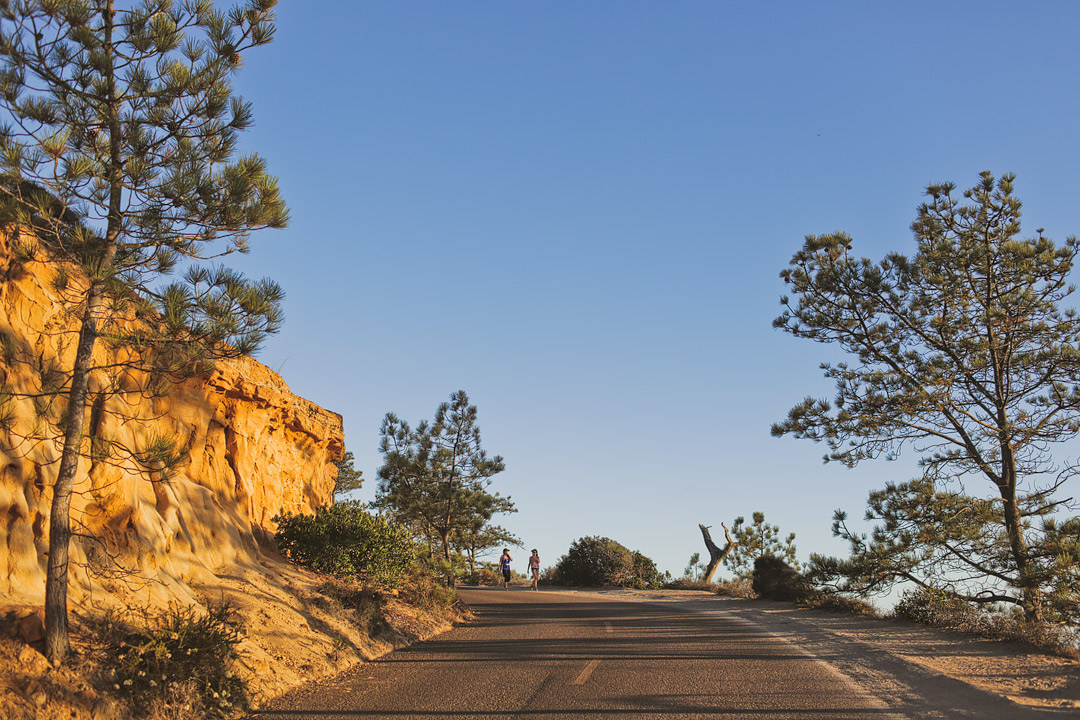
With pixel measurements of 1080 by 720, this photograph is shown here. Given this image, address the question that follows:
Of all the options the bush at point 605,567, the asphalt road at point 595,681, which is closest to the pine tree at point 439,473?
the bush at point 605,567

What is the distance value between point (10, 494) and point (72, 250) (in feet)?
8.69

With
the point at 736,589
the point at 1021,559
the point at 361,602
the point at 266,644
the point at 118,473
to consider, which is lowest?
the point at 736,589

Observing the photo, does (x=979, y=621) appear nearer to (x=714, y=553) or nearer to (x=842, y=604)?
(x=842, y=604)

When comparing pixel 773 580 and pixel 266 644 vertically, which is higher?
pixel 266 644

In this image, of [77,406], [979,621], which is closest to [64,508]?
[77,406]

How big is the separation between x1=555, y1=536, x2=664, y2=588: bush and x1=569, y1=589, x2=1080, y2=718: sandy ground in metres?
20.0

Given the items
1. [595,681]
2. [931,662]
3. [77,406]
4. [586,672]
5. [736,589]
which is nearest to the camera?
[77,406]

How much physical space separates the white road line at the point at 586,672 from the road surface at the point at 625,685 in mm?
14

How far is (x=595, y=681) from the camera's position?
9195 millimetres

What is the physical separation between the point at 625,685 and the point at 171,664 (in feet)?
16.4

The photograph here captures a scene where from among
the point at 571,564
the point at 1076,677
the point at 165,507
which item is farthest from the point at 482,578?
the point at 1076,677

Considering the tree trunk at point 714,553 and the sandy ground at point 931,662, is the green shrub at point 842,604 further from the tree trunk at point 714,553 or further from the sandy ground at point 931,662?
the tree trunk at point 714,553

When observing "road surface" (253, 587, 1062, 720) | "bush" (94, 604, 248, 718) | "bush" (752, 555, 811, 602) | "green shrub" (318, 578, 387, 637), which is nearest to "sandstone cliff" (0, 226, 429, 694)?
"green shrub" (318, 578, 387, 637)

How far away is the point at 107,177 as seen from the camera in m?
7.80
